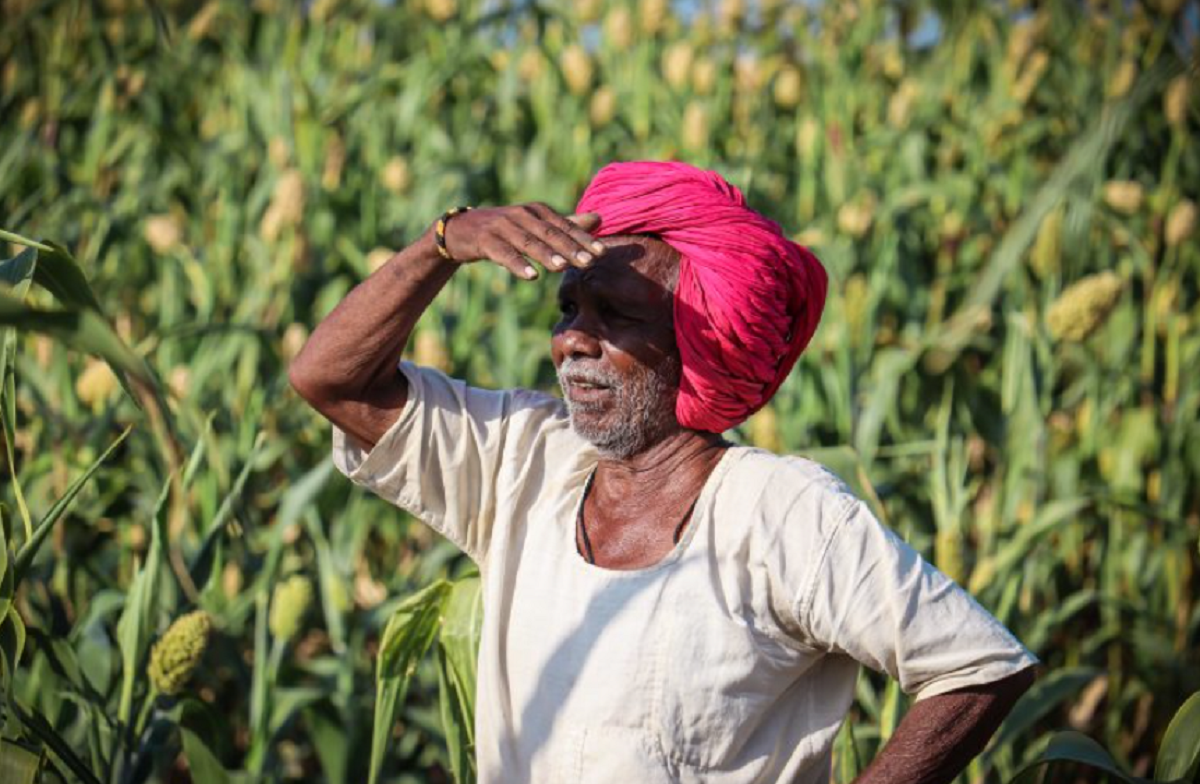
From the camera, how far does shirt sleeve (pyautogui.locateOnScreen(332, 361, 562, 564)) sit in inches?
76.8

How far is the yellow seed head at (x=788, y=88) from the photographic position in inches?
184

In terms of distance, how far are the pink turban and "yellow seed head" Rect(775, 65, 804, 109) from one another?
2835mm

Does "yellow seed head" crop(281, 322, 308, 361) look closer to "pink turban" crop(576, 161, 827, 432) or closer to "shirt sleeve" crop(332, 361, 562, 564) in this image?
"shirt sleeve" crop(332, 361, 562, 564)

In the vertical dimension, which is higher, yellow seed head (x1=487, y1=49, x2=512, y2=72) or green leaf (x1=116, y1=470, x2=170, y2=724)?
yellow seed head (x1=487, y1=49, x2=512, y2=72)

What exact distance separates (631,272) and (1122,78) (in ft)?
9.33

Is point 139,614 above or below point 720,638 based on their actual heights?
below

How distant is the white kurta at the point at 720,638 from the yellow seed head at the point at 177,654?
0.41 meters

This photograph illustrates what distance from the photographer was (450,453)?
6.46 ft

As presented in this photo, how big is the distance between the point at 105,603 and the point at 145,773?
0.89 ft

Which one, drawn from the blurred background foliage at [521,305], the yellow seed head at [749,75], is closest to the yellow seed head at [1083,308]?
the blurred background foliage at [521,305]

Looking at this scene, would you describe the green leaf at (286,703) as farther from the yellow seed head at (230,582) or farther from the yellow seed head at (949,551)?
the yellow seed head at (949,551)

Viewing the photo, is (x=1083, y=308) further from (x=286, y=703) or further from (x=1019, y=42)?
(x=1019, y=42)

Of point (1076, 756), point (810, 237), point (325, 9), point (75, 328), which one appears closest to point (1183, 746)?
point (1076, 756)

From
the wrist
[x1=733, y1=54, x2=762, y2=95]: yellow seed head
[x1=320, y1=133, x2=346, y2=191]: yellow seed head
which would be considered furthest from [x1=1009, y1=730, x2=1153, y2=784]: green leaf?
[x1=733, y1=54, x2=762, y2=95]: yellow seed head
